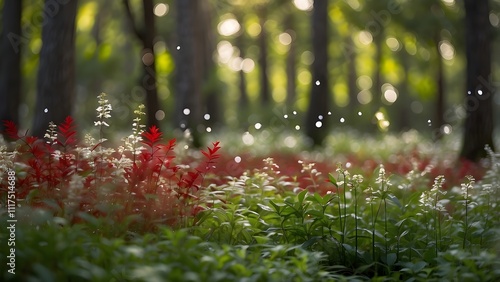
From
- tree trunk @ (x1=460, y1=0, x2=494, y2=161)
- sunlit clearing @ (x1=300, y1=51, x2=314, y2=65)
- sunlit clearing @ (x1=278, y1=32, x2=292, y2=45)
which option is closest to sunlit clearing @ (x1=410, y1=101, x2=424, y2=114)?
sunlit clearing @ (x1=300, y1=51, x2=314, y2=65)

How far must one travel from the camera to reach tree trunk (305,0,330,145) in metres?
17.7

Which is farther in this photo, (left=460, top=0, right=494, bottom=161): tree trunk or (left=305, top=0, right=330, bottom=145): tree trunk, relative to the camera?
(left=305, top=0, right=330, bottom=145): tree trunk

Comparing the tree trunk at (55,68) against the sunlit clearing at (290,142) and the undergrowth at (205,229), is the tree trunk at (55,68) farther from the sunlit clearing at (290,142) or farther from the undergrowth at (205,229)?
the sunlit clearing at (290,142)

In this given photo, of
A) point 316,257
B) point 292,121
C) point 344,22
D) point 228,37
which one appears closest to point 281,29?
point 228,37

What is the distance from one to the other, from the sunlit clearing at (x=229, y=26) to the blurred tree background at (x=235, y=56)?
0.08m

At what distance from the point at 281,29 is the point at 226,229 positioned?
29585 millimetres

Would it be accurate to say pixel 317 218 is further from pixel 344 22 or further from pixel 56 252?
pixel 344 22

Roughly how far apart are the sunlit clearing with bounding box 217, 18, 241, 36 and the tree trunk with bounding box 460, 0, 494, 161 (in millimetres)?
21328

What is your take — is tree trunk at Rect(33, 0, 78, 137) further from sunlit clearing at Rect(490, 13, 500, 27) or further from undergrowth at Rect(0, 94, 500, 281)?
sunlit clearing at Rect(490, 13, 500, 27)

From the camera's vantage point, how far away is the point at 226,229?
18.1 ft

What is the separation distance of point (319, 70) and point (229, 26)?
16.4 meters

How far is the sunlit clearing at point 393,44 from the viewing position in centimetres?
2800

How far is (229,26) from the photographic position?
33.3 meters

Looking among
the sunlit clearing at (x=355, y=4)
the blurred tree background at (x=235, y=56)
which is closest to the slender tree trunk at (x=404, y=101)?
the blurred tree background at (x=235, y=56)
